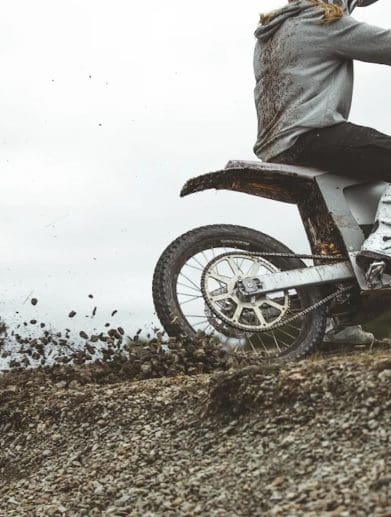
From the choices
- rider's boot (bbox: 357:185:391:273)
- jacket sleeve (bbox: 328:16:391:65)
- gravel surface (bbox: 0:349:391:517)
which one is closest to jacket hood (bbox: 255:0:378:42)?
jacket sleeve (bbox: 328:16:391:65)

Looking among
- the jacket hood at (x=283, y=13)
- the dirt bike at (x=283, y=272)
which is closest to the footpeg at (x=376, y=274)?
the dirt bike at (x=283, y=272)

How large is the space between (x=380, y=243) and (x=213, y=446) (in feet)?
6.46

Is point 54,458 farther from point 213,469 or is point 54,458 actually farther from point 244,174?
point 244,174

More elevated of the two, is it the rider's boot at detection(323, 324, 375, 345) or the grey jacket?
the grey jacket

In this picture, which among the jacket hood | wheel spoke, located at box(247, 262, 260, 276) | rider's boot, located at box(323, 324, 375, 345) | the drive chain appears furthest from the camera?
rider's boot, located at box(323, 324, 375, 345)

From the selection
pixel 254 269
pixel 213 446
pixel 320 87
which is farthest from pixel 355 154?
pixel 213 446

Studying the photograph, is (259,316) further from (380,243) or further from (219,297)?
(380,243)

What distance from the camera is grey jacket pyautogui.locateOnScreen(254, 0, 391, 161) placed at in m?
5.69

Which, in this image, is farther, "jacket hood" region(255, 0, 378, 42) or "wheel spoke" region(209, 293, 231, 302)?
"jacket hood" region(255, 0, 378, 42)

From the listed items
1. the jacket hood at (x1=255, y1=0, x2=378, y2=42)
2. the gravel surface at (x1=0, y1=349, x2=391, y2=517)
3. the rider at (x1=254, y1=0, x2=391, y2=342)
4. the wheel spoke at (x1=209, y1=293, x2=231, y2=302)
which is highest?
the jacket hood at (x1=255, y1=0, x2=378, y2=42)

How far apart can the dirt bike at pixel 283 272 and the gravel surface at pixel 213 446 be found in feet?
1.56

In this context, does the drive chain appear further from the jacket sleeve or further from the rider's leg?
the jacket sleeve

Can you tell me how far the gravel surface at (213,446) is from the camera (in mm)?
3227

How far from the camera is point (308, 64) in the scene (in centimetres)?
580
